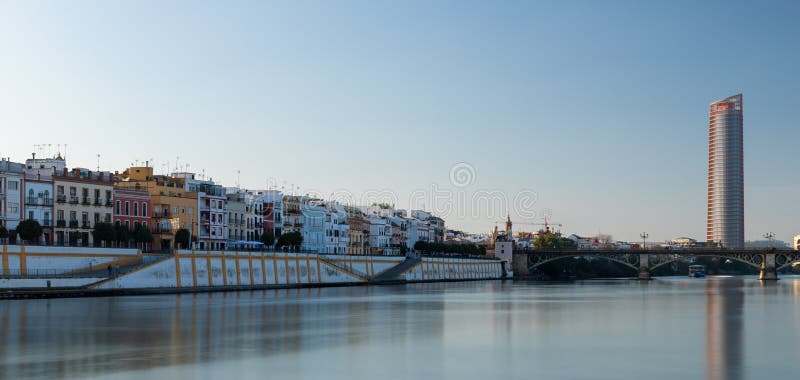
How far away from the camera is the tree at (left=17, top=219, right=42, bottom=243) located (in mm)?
74438

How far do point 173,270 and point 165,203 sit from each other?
47.1 feet

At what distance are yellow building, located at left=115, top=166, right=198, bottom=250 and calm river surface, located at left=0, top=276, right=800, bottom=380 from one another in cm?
3062

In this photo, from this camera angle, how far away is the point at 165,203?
9562 centimetres

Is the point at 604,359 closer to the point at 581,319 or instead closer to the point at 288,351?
the point at 288,351

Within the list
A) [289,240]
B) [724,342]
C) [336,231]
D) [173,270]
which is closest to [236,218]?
[289,240]

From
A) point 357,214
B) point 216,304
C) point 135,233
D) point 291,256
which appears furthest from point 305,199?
point 216,304

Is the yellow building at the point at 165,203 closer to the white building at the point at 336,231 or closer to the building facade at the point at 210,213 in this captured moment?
the building facade at the point at 210,213

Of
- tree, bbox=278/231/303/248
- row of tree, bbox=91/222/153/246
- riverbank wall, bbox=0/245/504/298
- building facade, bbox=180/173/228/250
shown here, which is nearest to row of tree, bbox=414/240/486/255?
riverbank wall, bbox=0/245/504/298

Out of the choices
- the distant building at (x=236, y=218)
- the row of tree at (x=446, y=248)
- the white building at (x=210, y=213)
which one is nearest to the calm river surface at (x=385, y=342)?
the white building at (x=210, y=213)

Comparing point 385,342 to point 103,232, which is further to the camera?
point 103,232

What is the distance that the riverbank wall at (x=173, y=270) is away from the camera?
228 feet

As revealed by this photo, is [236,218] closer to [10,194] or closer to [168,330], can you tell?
[10,194]

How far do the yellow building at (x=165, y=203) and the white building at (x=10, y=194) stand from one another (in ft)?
55.7

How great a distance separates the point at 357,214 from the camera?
16062 cm
